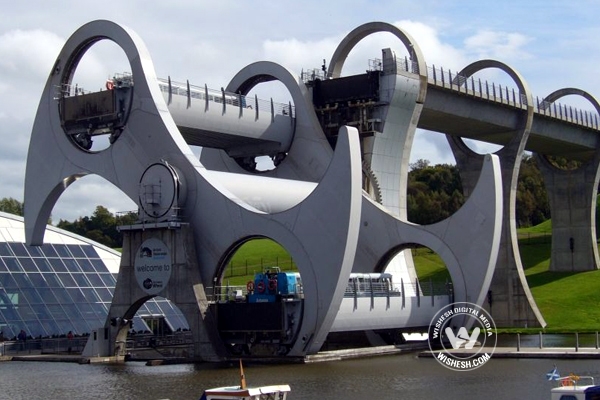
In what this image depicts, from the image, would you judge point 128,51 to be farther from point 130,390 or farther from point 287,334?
point 130,390

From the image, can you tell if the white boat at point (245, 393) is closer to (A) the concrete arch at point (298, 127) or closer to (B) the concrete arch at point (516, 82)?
(A) the concrete arch at point (298, 127)

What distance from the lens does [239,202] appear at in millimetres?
44031

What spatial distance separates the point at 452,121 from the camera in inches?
2527

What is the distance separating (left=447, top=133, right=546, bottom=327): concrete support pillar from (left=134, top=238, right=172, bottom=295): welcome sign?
27.3 meters

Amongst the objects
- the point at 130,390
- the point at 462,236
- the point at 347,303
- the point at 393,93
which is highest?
the point at 393,93

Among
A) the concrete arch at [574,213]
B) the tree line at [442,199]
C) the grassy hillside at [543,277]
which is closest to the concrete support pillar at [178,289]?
the grassy hillside at [543,277]

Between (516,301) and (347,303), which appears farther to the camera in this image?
(516,301)

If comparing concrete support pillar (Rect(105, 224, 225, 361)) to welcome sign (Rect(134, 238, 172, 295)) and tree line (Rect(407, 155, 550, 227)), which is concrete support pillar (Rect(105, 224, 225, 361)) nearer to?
welcome sign (Rect(134, 238, 172, 295))

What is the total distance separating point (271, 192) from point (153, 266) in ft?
23.7

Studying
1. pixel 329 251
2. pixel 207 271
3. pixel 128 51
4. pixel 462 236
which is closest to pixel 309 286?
pixel 329 251

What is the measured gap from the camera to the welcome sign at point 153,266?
146ft

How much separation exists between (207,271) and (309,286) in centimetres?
547

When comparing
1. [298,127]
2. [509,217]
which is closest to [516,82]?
[509,217]

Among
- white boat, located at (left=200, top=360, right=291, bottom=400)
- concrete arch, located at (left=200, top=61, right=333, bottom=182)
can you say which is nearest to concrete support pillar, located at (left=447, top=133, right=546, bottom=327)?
concrete arch, located at (left=200, top=61, right=333, bottom=182)
